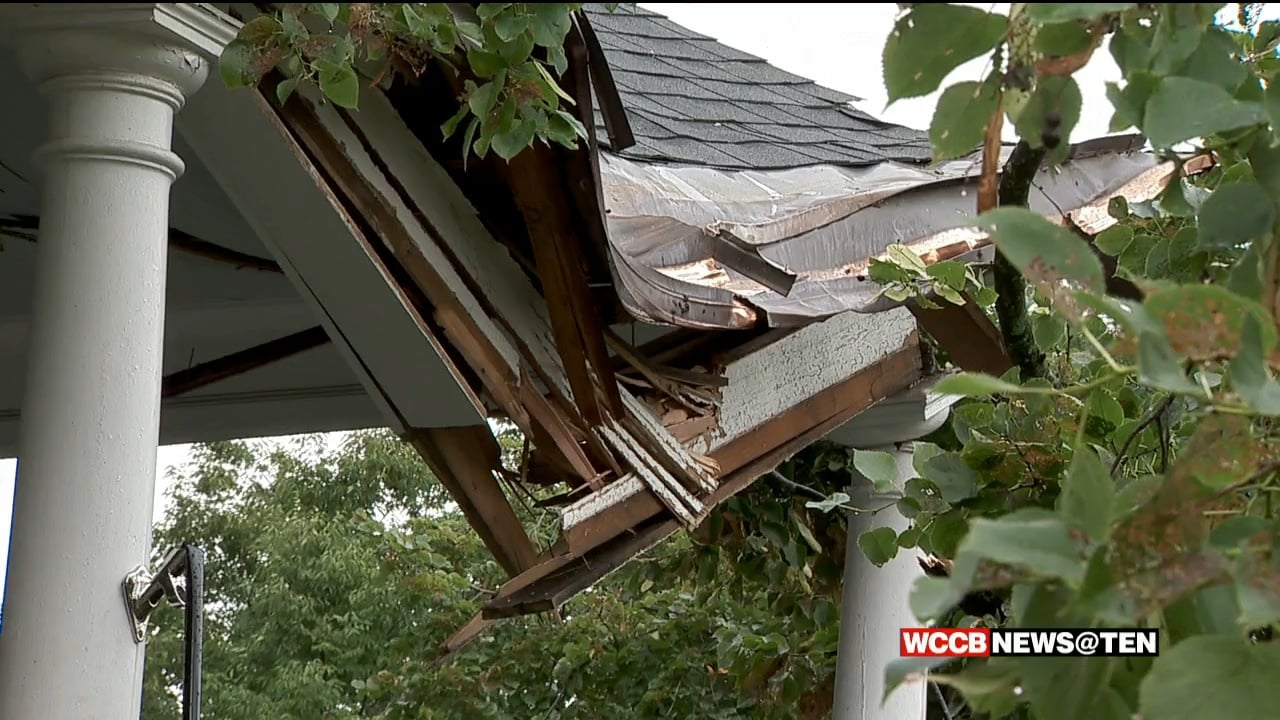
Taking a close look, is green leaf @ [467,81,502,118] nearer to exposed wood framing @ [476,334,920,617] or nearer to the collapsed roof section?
the collapsed roof section

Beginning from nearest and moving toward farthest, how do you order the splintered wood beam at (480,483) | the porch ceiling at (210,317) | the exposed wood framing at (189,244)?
the splintered wood beam at (480,483) → the porch ceiling at (210,317) → the exposed wood framing at (189,244)

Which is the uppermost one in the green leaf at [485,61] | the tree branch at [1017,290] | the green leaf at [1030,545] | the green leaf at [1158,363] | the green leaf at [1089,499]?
the green leaf at [485,61]

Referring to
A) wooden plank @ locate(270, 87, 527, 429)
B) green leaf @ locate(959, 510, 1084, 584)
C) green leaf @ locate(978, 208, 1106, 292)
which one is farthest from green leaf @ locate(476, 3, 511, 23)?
green leaf @ locate(959, 510, 1084, 584)

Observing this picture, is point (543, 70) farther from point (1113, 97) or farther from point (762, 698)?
point (762, 698)

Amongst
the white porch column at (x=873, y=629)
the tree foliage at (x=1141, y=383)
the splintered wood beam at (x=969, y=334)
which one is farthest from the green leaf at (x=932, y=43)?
the white porch column at (x=873, y=629)

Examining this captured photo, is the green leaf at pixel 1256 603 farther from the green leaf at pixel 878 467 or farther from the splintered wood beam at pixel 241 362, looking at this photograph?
the splintered wood beam at pixel 241 362

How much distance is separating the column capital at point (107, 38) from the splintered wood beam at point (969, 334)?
1.47 metres

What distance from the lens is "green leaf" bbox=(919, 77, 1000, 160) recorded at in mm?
944

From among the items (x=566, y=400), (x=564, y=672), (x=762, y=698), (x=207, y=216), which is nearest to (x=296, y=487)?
(x=564, y=672)

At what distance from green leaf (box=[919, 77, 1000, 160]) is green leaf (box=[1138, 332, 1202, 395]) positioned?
29 cm

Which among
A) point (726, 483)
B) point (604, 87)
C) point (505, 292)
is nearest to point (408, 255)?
point (505, 292)

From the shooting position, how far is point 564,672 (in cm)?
554

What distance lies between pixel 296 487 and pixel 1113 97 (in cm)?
1408

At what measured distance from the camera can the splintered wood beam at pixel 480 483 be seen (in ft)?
8.30
